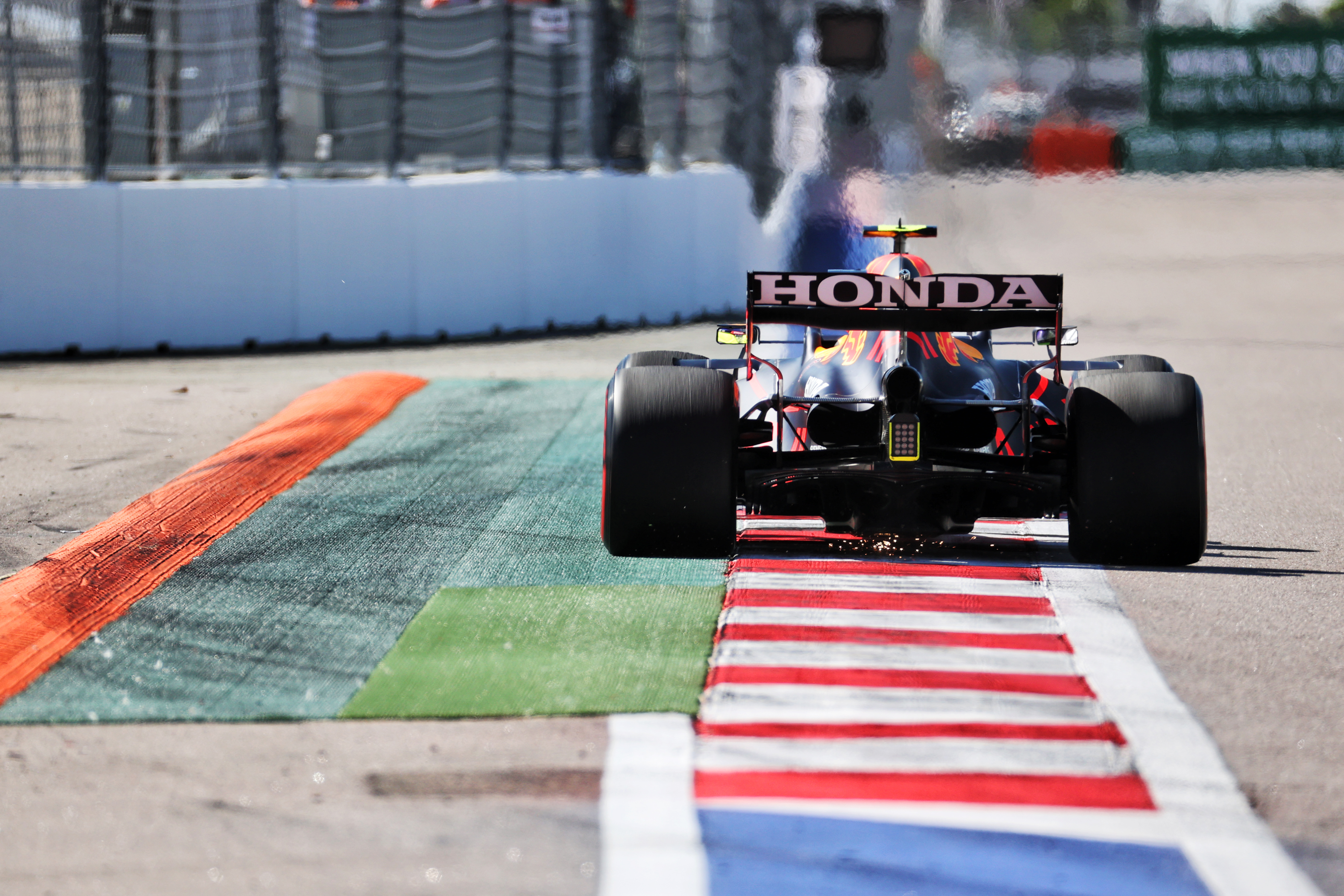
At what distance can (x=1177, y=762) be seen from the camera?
403 cm

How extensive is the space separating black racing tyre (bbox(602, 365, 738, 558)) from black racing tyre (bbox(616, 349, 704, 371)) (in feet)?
2.74

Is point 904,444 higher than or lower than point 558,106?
lower

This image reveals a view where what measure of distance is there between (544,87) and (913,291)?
9.63 metres

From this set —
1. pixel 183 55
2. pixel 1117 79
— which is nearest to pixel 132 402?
pixel 183 55

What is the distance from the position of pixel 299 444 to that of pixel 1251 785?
584cm

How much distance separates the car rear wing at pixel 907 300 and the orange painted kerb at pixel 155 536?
244cm

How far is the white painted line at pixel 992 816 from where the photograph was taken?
11.8ft

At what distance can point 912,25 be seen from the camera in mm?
17141

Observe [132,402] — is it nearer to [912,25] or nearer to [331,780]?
[331,780]

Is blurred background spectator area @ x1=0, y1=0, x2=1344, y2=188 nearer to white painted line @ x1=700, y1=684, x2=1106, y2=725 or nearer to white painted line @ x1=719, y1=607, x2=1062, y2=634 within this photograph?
white painted line @ x1=719, y1=607, x2=1062, y2=634

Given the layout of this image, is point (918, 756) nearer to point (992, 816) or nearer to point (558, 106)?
point (992, 816)

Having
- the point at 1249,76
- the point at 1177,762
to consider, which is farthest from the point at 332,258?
the point at 1249,76

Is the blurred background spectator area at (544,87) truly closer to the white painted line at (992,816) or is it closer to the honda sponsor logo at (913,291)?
the honda sponsor logo at (913,291)

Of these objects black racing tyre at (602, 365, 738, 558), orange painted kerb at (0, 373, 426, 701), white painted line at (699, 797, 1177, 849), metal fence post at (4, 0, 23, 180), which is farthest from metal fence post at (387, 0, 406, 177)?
white painted line at (699, 797, 1177, 849)
